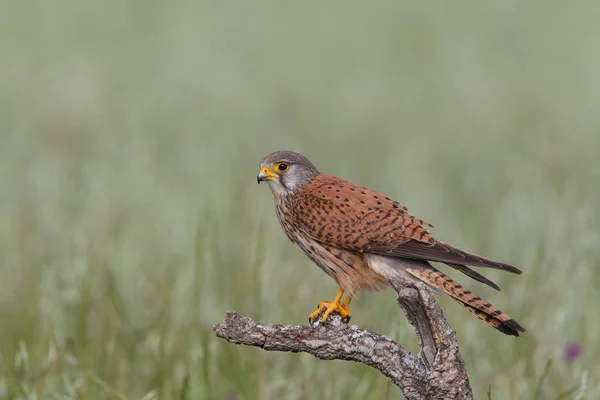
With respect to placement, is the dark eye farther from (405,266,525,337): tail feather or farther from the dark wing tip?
A: the dark wing tip

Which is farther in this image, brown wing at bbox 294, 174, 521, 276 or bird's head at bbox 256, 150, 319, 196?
bird's head at bbox 256, 150, 319, 196

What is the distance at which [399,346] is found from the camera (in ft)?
12.1

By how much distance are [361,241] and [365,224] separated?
0.25 feet

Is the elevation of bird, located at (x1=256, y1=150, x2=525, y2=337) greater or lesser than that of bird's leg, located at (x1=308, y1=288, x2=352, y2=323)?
greater

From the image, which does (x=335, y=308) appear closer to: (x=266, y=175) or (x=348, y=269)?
(x=348, y=269)

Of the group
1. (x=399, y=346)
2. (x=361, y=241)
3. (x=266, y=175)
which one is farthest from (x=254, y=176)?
(x=399, y=346)

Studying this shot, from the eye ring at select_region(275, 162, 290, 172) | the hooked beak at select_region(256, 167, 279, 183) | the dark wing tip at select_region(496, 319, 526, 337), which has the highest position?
the eye ring at select_region(275, 162, 290, 172)

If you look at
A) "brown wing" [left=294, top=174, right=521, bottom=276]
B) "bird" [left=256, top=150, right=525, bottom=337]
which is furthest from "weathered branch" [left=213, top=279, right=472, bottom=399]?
"brown wing" [left=294, top=174, right=521, bottom=276]

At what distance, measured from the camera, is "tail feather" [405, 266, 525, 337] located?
371 centimetres

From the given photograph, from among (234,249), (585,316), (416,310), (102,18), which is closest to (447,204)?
(234,249)

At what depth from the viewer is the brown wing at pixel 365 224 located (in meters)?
4.44

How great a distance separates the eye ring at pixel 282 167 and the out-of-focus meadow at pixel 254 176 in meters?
0.33

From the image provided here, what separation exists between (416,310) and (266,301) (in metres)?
1.82

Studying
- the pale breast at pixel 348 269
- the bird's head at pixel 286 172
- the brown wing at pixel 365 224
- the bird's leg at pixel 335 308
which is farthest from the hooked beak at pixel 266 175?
the bird's leg at pixel 335 308
